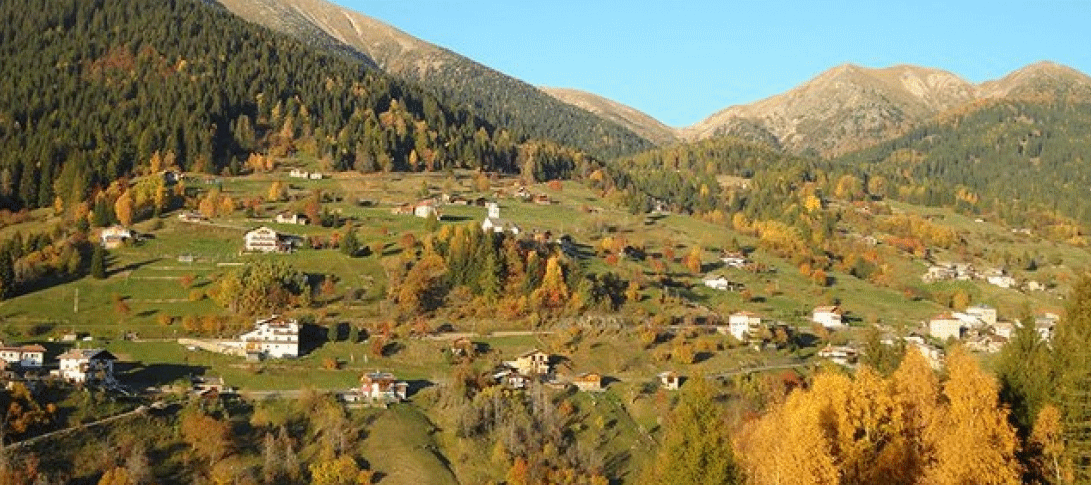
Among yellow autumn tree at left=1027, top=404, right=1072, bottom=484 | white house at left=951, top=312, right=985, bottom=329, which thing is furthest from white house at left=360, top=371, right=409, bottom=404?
white house at left=951, top=312, right=985, bottom=329

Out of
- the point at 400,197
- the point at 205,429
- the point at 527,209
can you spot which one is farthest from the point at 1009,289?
the point at 205,429

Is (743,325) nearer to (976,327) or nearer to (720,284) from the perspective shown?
(720,284)

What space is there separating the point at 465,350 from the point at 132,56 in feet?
392

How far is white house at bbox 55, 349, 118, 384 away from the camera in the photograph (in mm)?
78125

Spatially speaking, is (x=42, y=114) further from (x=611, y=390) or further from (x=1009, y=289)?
(x=1009, y=289)

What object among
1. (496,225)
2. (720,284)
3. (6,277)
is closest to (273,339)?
(6,277)

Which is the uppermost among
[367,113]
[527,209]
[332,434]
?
[367,113]

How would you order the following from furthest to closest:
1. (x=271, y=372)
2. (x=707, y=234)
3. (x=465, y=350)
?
1. (x=707, y=234)
2. (x=465, y=350)
3. (x=271, y=372)

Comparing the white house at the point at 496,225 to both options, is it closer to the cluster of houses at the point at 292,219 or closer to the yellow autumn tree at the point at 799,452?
the cluster of houses at the point at 292,219

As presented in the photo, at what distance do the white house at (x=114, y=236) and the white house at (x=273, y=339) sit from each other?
1193 inches

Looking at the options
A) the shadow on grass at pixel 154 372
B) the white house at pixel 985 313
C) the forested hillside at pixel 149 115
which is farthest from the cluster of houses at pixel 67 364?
the white house at pixel 985 313

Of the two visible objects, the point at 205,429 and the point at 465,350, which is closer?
the point at 205,429

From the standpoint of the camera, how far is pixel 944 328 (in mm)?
123562

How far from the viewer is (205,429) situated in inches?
2844
